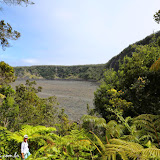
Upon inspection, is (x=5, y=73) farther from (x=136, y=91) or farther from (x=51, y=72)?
(x=51, y=72)

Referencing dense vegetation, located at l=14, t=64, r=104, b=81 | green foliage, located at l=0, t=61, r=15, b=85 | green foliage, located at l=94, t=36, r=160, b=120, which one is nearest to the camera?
green foliage, located at l=94, t=36, r=160, b=120

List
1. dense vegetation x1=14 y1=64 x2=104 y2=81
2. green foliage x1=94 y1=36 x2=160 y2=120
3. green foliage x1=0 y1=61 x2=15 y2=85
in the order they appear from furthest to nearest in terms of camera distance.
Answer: dense vegetation x1=14 y1=64 x2=104 y2=81 < green foliage x1=0 y1=61 x2=15 y2=85 < green foliage x1=94 y1=36 x2=160 y2=120

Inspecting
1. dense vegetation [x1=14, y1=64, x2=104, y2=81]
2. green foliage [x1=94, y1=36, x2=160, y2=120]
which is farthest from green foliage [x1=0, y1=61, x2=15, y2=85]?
dense vegetation [x1=14, y1=64, x2=104, y2=81]

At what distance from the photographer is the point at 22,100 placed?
6.64 metres

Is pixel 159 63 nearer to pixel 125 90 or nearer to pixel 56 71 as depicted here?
pixel 125 90

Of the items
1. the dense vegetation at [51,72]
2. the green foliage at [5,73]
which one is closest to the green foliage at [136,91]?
the green foliage at [5,73]

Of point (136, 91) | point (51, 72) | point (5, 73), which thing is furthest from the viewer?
point (51, 72)

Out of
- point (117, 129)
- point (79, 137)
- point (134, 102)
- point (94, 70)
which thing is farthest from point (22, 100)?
point (94, 70)

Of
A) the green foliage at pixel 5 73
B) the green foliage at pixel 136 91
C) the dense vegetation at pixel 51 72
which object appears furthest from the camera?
the dense vegetation at pixel 51 72

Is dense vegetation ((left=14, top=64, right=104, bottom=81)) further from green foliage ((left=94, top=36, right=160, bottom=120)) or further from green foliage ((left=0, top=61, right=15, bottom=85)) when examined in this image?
green foliage ((left=94, top=36, right=160, bottom=120))

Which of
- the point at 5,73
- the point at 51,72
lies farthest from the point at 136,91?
the point at 51,72

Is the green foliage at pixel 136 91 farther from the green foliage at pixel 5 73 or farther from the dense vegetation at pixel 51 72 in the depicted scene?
the dense vegetation at pixel 51 72

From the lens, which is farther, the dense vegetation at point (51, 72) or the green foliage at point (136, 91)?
the dense vegetation at point (51, 72)

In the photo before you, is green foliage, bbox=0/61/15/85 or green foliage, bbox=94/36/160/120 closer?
green foliage, bbox=94/36/160/120
